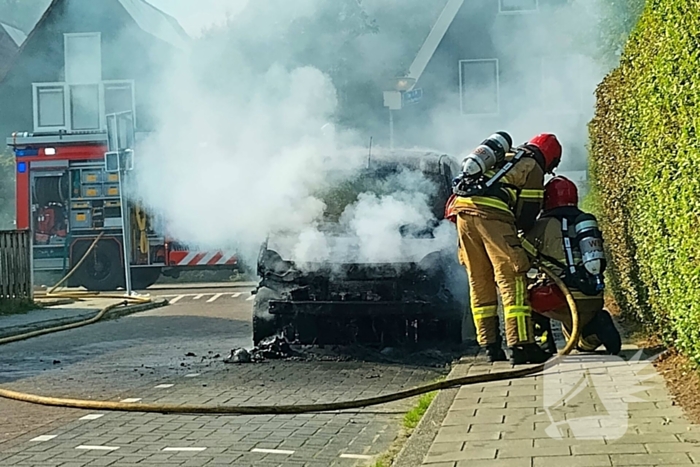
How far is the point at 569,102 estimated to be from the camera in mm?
21250

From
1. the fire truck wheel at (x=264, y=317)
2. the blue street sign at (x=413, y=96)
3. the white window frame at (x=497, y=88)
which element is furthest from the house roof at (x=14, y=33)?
the fire truck wheel at (x=264, y=317)

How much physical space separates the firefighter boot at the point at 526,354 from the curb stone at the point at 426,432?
0.41m

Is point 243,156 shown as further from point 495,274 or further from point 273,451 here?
point 273,451

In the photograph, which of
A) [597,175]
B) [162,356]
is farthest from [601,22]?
[162,356]

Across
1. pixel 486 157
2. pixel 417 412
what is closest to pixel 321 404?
pixel 417 412

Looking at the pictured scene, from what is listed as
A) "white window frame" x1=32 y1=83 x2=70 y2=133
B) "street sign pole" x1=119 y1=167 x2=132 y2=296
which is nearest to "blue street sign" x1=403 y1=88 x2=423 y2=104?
"street sign pole" x1=119 y1=167 x2=132 y2=296

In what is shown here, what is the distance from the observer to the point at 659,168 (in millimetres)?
6113

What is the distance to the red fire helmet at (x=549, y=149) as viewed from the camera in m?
7.67

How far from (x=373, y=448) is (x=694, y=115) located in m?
2.46

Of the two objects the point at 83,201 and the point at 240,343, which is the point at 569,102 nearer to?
the point at 83,201

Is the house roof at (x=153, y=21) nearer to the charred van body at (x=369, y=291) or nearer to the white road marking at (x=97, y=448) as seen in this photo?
the charred van body at (x=369, y=291)

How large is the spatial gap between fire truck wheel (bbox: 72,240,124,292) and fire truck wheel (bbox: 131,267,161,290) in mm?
268

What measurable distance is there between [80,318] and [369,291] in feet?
22.2

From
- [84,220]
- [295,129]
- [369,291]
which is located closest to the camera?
[369,291]
